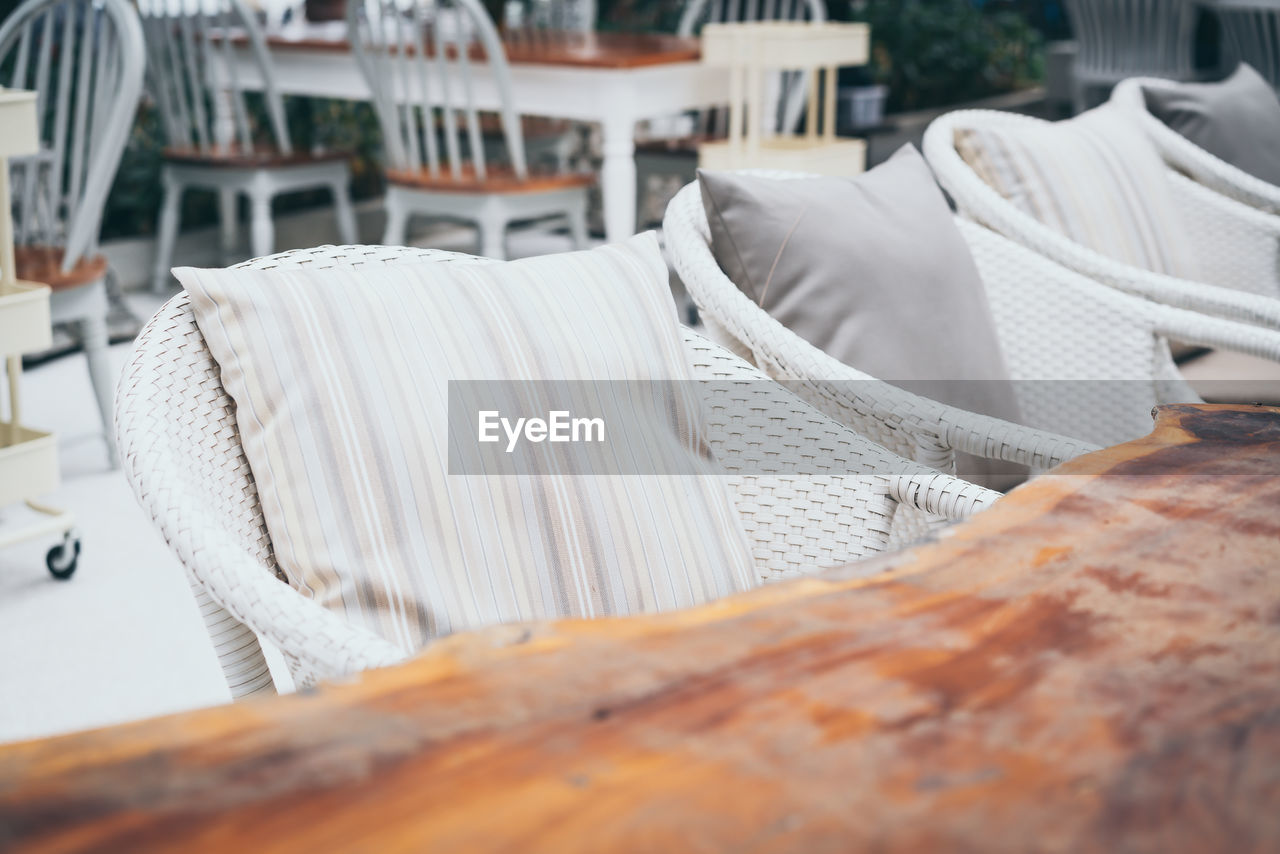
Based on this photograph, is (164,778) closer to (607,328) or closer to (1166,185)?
(607,328)

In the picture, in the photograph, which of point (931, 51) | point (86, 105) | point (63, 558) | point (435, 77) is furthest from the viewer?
point (931, 51)

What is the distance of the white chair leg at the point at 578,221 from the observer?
124 inches

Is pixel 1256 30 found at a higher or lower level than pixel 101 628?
higher

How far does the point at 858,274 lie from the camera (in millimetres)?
1308

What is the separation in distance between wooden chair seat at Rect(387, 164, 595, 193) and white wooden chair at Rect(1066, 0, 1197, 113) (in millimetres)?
2804

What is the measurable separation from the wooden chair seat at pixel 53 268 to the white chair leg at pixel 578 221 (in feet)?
4.10

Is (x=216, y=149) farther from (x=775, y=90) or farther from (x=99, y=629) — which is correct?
(x=99, y=629)

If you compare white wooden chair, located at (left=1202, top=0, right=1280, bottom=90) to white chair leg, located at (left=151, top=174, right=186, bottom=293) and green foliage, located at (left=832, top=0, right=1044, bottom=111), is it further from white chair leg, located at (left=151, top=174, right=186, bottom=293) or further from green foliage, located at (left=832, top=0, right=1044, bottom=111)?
white chair leg, located at (left=151, top=174, right=186, bottom=293)

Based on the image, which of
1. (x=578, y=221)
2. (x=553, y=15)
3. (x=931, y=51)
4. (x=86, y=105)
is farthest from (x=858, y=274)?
(x=931, y=51)

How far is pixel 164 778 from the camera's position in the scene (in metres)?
0.46

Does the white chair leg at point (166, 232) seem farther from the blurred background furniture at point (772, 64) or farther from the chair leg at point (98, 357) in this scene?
the blurred background furniture at point (772, 64)

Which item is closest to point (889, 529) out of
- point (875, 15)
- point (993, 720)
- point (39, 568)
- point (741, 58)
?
point (993, 720)

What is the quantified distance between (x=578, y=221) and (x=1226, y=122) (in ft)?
5.26

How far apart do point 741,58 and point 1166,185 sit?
4.26 ft
